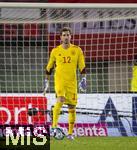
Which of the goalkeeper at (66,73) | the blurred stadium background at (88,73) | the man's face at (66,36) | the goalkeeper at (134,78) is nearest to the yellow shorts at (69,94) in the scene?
the goalkeeper at (66,73)

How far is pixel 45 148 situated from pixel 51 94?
169 inches

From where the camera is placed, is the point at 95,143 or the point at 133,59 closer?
the point at 95,143

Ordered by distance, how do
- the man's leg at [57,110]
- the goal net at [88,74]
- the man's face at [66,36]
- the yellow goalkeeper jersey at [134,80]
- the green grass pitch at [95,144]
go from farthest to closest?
the goal net at [88,74] < the yellow goalkeeper jersey at [134,80] < the man's leg at [57,110] < the man's face at [66,36] < the green grass pitch at [95,144]

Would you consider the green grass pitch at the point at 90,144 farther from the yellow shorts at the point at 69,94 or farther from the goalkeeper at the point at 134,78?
the goalkeeper at the point at 134,78

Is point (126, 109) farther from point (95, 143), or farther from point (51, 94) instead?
point (95, 143)

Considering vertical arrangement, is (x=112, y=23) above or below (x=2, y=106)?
above

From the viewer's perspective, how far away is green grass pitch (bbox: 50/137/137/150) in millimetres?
9883

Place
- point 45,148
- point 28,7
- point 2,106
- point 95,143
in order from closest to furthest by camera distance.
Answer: point 45,148 < point 28,7 < point 95,143 < point 2,106

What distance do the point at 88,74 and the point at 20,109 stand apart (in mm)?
1339

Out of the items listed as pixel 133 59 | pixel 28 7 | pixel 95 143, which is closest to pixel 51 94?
pixel 133 59

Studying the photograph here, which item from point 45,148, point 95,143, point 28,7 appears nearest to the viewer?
point 45,148

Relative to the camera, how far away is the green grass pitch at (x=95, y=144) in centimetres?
988

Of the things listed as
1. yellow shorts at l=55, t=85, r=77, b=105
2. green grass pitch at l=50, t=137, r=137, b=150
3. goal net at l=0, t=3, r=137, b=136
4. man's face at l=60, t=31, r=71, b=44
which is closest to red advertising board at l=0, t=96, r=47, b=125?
goal net at l=0, t=3, r=137, b=136

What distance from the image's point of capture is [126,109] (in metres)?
13.0
